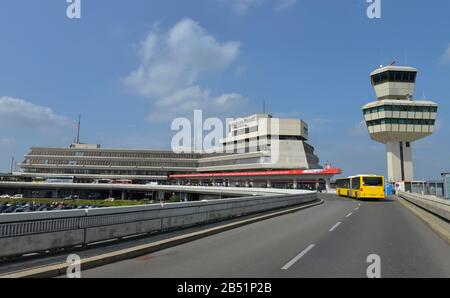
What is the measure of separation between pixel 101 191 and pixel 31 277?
5133 inches

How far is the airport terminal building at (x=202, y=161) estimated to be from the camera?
123625mm

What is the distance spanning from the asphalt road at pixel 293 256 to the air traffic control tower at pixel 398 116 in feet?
290

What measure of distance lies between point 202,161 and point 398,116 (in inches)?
3159

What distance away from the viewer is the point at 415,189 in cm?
4588

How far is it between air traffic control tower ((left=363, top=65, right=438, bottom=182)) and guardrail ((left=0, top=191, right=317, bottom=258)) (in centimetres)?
8977

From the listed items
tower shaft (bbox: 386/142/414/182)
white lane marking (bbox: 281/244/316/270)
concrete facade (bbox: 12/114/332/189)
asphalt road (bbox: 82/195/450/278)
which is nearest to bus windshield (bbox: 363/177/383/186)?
asphalt road (bbox: 82/195/450/278)

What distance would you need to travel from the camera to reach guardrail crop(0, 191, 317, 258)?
752cm

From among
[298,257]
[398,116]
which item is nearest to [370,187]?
[298,257]

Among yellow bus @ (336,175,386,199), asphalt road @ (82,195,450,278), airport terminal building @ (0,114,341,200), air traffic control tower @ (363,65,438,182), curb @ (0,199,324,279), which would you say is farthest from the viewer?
airport terminal building @ (0,114,341,200)

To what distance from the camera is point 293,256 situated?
31.6 feet

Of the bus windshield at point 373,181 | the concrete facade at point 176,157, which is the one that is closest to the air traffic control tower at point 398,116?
the concrete facade at point 176,157

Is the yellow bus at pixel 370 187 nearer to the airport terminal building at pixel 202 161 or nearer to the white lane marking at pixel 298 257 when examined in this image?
the white lane marking at pixel 298 257

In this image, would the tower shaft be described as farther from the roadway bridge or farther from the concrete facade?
the roadway bridge
